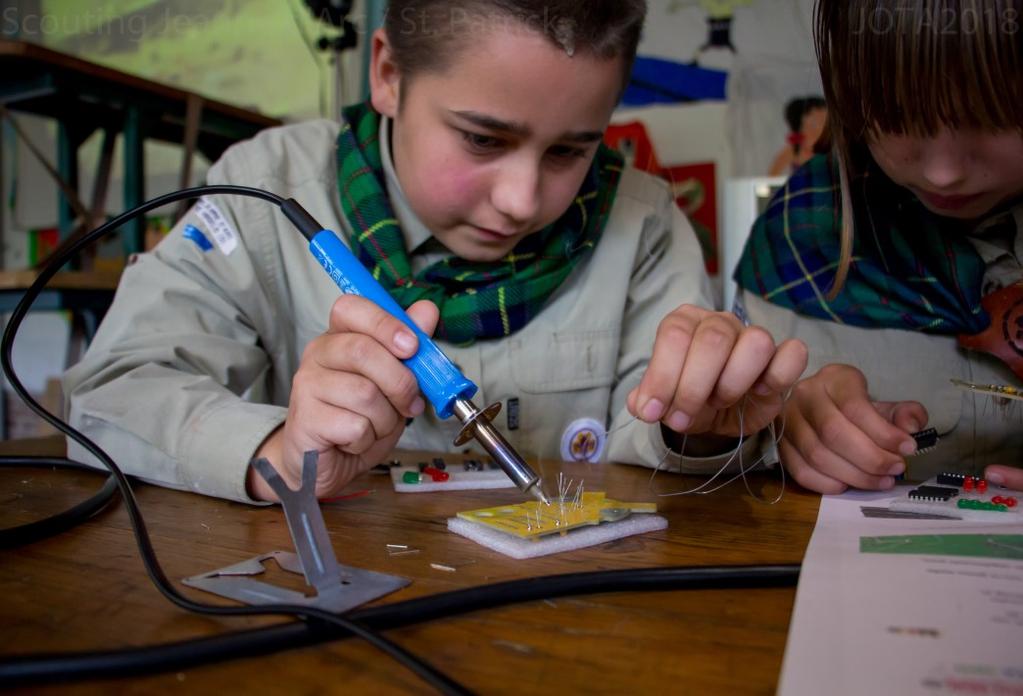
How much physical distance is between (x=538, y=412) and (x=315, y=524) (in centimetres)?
60

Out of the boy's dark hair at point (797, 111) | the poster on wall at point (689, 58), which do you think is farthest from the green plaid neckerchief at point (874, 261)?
the poster on wall at point (689, 58)

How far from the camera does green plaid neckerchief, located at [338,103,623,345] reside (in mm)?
878

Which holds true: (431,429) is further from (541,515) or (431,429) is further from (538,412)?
(541,515)

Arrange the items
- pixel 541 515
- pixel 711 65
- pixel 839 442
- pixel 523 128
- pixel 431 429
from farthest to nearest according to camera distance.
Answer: pixel 711 65 < pixel 431 429 < pixel 523 128 < pixel 839 442 < pixel 541 515

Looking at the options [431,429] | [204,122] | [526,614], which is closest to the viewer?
[526,614]

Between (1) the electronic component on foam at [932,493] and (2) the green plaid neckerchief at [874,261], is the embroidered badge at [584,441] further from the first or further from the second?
(1) the electronic component on foam at [932,493]

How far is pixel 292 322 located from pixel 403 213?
190 millimetres

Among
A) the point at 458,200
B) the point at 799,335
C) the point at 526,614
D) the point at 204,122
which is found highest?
the point at 204,122

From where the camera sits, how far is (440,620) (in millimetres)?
346

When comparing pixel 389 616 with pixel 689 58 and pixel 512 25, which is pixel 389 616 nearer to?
pixel 512 25

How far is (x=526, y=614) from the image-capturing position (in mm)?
353

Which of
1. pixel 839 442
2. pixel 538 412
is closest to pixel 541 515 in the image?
pixel 839 442

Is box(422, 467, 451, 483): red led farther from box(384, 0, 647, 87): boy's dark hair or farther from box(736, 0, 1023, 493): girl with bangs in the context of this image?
box(384, 0, 647, 87): boy's dark hair

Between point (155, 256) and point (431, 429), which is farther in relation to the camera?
point (431, 429)
